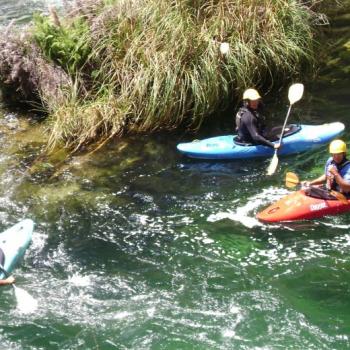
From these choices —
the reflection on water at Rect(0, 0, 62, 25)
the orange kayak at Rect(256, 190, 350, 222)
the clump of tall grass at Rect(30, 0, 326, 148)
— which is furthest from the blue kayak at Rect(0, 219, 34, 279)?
the reflection on water at Rect(0, 0, 62, 25)

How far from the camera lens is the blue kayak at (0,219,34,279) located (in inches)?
207

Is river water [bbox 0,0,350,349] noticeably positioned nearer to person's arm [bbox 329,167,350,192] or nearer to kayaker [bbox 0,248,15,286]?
kayaker [bbox 0,248,15,286]

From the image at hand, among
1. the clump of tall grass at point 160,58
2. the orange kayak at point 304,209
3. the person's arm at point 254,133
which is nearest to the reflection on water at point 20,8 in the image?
the clump of tall grass at point 160,58

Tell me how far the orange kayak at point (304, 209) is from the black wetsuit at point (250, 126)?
4.38ft

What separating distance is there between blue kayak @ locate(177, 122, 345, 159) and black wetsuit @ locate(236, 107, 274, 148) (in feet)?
0.37

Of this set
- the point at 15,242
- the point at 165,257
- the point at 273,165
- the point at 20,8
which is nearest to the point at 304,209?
the point at 273,165

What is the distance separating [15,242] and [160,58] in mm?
3287

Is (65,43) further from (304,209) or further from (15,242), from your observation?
(304,209)

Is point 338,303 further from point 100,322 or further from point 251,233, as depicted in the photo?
point 100,322

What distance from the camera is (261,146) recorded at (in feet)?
23.0

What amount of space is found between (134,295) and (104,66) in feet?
13.1

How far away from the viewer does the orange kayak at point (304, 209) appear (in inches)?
222

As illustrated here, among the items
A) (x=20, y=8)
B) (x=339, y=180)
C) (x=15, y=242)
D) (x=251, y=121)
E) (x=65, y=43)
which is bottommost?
(x=15, y=242)

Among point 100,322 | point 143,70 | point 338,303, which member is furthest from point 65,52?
point 338,303
